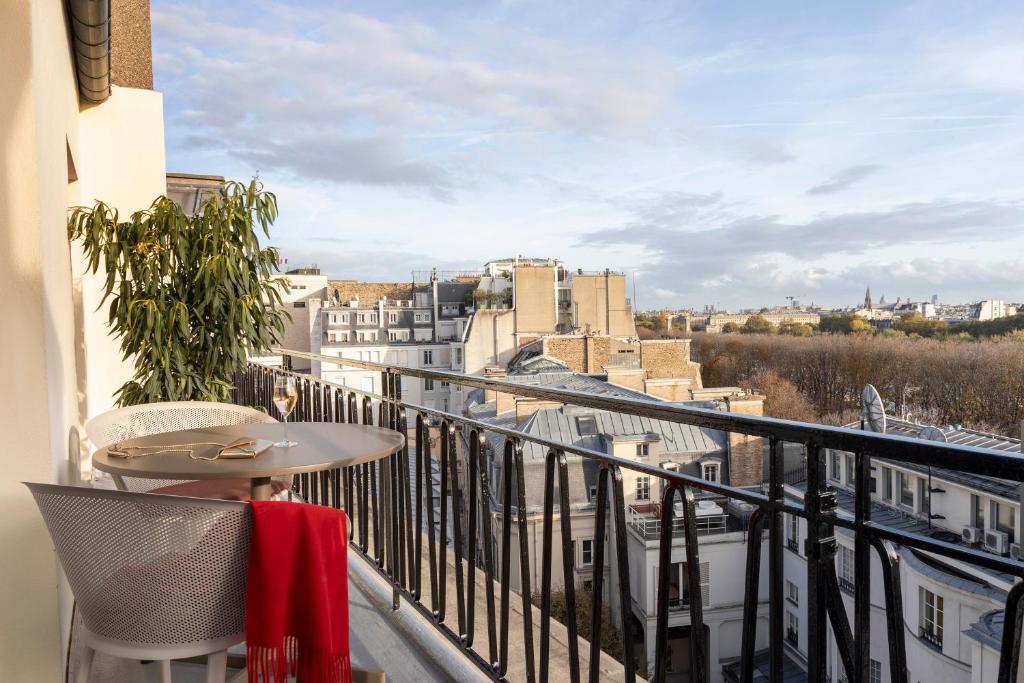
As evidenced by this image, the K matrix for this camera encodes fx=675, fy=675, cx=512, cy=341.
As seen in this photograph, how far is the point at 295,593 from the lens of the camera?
1264mm

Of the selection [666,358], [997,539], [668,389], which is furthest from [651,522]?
[666,358]

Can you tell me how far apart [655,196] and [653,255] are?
33.4 feet

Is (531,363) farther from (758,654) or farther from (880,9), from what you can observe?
(880,9)

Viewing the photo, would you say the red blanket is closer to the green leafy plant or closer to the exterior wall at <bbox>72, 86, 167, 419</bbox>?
the green leafy plant

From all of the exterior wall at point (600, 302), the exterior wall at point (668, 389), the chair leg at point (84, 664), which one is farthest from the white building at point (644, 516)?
the exterior wall at point (600, 302)

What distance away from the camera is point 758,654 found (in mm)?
1199

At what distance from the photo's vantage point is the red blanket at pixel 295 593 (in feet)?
4.06

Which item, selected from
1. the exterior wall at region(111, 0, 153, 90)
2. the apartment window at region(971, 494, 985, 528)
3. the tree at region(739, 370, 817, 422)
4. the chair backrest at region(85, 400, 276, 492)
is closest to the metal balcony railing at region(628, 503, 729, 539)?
the apartment window at region(971, 494, 985, 528)

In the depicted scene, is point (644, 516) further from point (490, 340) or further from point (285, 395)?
point (490, 340)

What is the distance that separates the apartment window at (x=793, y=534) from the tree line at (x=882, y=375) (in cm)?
3207

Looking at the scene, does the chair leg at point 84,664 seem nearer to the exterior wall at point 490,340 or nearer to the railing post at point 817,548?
the railing post at point 817,548

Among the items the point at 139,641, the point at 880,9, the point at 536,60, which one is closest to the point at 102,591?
the point at 139,641

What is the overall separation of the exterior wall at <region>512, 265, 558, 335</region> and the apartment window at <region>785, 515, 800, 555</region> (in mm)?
31993

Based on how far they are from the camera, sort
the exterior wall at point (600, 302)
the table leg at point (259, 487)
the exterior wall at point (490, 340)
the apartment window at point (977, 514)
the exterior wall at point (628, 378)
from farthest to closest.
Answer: the exterior wall at point (600, 302)
the exterior wall at point (490, 340)
the exterior wall at point (628, 378)
the apartment window at point (977, 514)
the table leg at point (259, 487)
